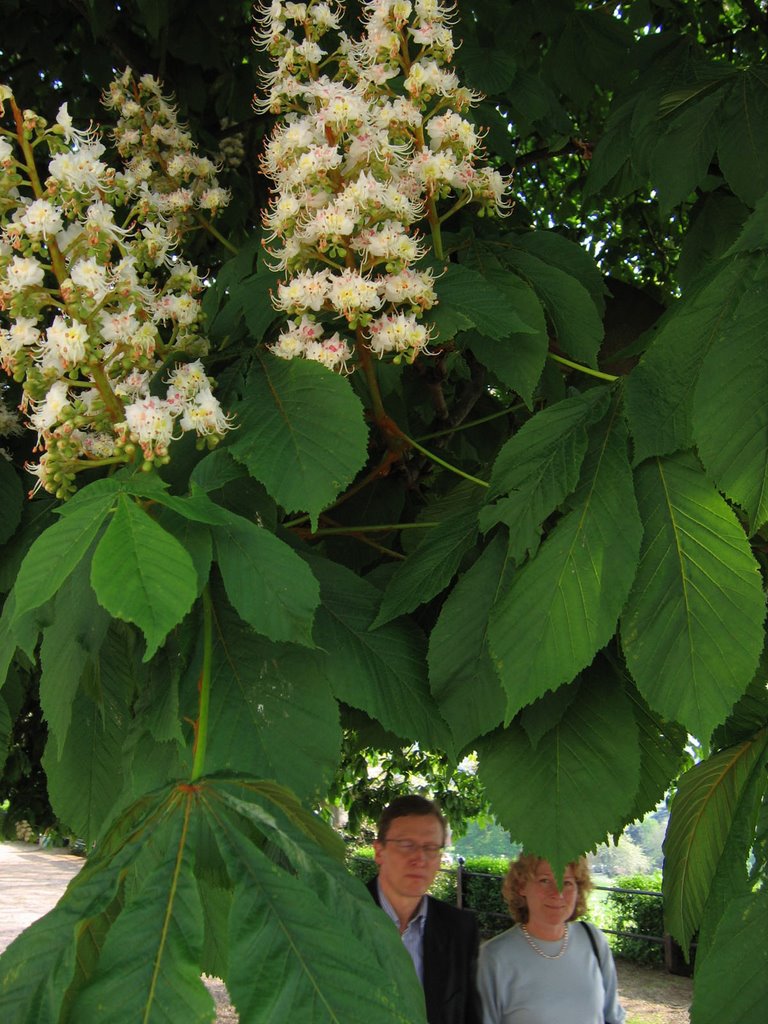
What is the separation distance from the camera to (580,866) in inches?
135

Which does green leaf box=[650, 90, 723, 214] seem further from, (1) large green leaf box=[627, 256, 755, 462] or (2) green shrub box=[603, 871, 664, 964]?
(2) green shrub box=[603, 871, 664, 964]

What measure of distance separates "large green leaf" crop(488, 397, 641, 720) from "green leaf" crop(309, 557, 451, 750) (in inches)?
8.4

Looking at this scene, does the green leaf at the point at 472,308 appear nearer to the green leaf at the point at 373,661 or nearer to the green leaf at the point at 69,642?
the green leaf at the point at 373,661

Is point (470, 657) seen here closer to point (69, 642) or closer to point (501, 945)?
point (69, 642)

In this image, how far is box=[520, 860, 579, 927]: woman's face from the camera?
3.17 m

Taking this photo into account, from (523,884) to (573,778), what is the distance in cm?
204

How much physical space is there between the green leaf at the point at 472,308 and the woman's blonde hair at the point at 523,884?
2082 millimetres

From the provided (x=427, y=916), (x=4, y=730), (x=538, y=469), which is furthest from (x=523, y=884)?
(x=538, y=469)

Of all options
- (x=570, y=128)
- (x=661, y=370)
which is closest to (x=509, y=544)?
(x=661, y=370)

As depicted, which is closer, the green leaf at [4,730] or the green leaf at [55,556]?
the green leaf at [55,556]

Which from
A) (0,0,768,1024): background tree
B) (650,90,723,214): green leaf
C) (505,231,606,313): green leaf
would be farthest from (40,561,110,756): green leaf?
(650,90,723,214): green leaf

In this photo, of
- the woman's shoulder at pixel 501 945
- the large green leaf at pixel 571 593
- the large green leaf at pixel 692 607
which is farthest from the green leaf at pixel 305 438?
the woman's shoulder at pixel 501 945

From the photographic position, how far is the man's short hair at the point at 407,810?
3.24m

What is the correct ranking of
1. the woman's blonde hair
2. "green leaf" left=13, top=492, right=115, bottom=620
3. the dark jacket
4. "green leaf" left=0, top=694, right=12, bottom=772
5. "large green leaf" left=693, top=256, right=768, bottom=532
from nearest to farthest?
"green leaf" left=13, top=492, right=115, bottom=620, "large green leaf" left=693, top=256, right=768, bottom=532, "green leaf" left=0, top=694, right=12, bottom=772, the dark jacket, the woman's blonde hair
